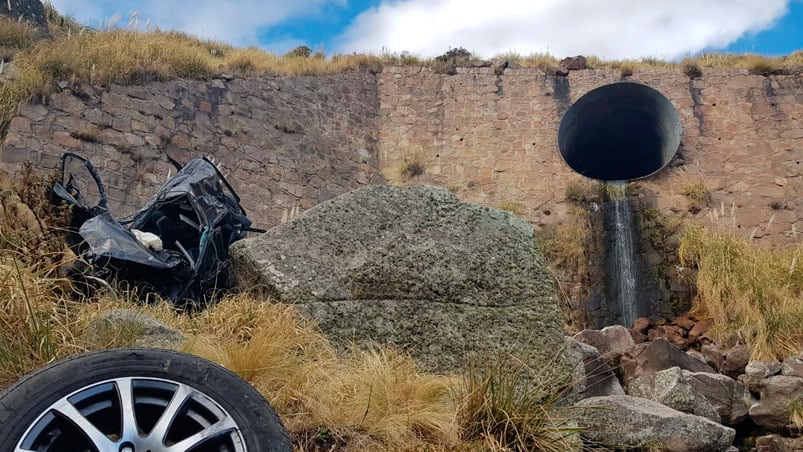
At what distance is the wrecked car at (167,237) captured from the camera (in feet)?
17.9

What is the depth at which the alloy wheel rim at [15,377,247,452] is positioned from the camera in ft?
9.20

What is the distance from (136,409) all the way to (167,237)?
3536mm

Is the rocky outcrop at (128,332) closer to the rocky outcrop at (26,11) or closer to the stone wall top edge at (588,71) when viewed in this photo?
the rocky outcrop at (26,11)

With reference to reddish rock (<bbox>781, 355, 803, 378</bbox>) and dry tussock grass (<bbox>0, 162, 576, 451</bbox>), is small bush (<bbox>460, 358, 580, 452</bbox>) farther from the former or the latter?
reddish rock (<bbox>781, 355, 803, 378</bbox>)

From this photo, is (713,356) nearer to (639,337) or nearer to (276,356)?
(639,337)

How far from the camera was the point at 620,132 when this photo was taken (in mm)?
14562

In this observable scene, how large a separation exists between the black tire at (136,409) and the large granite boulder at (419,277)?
1842 millimetres

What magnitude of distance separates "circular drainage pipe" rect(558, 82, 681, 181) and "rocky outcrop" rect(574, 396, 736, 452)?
30.2 ft

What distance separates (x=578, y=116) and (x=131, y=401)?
1219 cm

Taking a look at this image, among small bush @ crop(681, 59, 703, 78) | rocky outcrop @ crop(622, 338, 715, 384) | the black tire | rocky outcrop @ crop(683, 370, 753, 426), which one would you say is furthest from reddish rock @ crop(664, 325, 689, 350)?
the black tire

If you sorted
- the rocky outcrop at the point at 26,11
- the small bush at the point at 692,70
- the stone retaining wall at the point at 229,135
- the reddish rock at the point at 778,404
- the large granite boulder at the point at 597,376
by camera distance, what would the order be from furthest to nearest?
the small bush at the point at 692,70, the rocky outcrop at the point at 26,11, the stone retaining wall at the point at 229,135, the reddish rock at the point at 778,404, the large granite boulder at the point at 597,376

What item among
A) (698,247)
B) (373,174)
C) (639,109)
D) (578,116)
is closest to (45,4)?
(373,174)

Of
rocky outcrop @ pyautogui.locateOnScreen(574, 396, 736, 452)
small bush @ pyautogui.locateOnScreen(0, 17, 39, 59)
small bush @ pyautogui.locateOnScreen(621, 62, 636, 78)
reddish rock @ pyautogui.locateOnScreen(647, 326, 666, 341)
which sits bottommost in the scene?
reddish rock @ pyautogui.locateOnScreen(647, 326, 666, 341)

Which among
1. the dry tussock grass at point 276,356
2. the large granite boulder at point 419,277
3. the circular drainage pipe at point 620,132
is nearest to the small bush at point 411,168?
the circular drainage pipe at point 620,132
